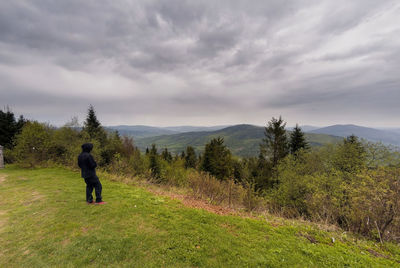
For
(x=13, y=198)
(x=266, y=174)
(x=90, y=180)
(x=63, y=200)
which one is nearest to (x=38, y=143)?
(x=13, y=198)

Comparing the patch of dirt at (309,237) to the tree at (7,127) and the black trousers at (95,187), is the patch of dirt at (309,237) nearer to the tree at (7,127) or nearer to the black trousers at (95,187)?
the black trousers at (95,187)

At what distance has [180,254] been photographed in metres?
3.67

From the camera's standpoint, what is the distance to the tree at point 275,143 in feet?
82.1

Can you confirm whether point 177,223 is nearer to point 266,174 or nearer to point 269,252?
point 269,252

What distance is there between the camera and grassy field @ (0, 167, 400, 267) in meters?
3.50

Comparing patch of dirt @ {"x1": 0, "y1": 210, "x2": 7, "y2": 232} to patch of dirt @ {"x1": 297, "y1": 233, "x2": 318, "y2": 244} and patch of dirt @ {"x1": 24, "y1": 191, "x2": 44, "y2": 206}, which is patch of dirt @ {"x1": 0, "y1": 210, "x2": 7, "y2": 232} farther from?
patch of dirt @ {"x1": 297, "y1": 233, "x2": 318, "y2": 244}

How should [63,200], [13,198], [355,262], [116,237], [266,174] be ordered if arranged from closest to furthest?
1. [355,262]
2. [116,237]
3. [63,200]
4. [13,198]
5. [266,174]

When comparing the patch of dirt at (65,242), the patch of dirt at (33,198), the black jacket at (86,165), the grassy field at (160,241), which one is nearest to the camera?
the grassy field at (160,241)

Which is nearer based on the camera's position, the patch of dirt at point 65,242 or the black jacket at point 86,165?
the patch of dirt at point 65,242

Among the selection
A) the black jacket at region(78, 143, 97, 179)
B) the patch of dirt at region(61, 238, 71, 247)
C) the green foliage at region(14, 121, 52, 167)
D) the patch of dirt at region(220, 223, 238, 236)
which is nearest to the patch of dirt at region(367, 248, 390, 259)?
the patch of dirt at region(220, 223, 238, 236)

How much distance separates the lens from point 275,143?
25.4 m

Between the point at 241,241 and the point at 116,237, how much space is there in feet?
11.5


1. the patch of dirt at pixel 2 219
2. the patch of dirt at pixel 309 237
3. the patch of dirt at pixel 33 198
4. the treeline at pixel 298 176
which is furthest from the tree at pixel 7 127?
the patch of dirt at pixel 309 237

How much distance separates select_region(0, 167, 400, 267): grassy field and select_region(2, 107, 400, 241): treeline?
6.26 feet
